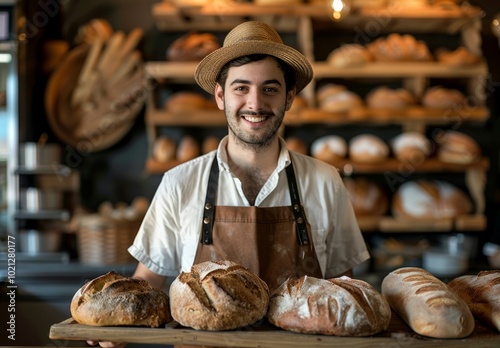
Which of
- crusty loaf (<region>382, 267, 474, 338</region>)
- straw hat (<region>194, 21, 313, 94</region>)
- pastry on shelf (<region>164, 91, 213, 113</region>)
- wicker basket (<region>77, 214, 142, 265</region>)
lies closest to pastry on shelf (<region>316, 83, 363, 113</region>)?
pastry on shelf (<region>164, 91, 213, 113</region>)

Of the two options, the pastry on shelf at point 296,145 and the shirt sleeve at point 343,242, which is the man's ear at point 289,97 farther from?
the pastry on shelf at point 296,145

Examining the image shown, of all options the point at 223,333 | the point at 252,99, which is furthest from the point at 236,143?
the point at 223,333

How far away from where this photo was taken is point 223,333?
50.9 inches

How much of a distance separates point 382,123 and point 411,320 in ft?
8.73

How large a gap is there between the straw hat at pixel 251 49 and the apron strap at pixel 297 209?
363 millimetres

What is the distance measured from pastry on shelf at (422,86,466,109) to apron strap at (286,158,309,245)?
6.59 ft

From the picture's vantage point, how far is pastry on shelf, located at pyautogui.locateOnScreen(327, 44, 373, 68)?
352cm

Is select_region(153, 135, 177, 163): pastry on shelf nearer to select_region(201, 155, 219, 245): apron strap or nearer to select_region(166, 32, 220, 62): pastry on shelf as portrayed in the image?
select_region(166, 32, 220, 62): pastry on shelf

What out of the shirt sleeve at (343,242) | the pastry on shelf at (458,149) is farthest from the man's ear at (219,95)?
the pastry on shelf at (458,149)

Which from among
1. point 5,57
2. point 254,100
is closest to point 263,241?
point 254,100

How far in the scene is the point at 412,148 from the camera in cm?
A: 357

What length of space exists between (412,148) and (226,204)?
2.08m

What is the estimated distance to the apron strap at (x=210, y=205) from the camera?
71.5 inches

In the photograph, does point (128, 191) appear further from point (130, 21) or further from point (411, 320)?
point (411, 320)
